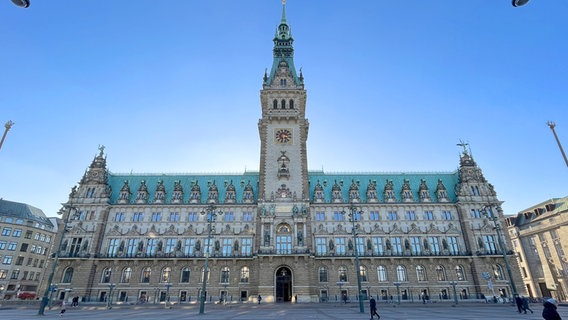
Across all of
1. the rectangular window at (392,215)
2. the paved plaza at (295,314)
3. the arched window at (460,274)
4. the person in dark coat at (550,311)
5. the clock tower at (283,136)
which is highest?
the clock tower at (283,136)

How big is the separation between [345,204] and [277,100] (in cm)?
2784

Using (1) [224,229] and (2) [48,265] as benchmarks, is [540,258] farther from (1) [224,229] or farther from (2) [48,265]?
(2) [48,265]

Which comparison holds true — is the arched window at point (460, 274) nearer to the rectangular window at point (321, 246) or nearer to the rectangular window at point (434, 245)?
the rectangular window at point (434, 245)

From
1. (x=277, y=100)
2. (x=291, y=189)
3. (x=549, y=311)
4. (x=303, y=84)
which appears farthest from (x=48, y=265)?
(x=549, y=311)

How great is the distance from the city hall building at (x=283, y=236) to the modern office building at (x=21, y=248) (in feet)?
106

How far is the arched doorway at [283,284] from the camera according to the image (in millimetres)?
52662

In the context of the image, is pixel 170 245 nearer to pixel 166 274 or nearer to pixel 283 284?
pixel 166 274

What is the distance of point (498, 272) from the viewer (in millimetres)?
54062

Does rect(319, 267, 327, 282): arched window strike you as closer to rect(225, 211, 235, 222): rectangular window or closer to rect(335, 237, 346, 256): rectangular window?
rect(335, 237, 346, 256): rectangular window

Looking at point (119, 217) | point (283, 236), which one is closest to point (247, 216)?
point (283, 236)

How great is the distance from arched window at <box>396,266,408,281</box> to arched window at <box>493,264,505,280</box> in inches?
639

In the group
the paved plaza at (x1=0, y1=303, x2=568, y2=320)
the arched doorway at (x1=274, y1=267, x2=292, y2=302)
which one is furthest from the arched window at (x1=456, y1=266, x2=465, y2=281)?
the arched doorway at (x1=274, y1=267, x2=292, y2=302)

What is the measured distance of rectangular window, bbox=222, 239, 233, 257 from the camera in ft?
185

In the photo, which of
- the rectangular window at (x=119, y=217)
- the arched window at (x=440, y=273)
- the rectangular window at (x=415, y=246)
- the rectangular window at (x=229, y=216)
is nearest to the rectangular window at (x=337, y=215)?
the rectangular window at (x=415, y=246)
